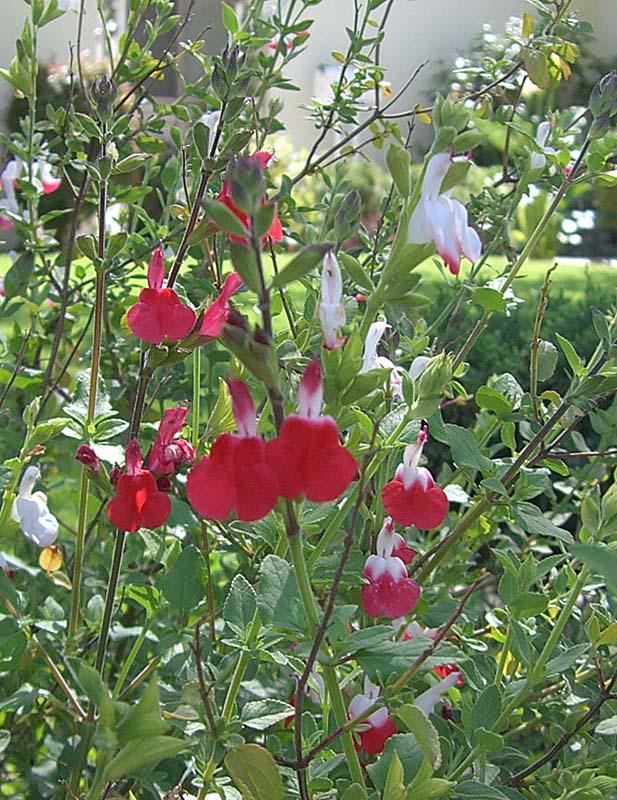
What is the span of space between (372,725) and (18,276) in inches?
32.5

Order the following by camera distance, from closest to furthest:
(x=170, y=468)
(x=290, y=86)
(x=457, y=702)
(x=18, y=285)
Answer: (x=170, y=468), (x=457, y=702), (x=18, y=285), (x=290, y=86)

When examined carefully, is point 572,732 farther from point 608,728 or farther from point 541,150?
point 541,150

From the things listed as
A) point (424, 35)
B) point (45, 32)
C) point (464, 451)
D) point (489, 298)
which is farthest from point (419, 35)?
point (464, 451)

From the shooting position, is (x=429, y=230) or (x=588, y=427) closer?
(x=429, y=230)

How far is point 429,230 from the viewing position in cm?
70

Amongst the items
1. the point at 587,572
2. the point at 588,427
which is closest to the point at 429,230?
the point at 587,572

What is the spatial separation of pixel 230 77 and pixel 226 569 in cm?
81

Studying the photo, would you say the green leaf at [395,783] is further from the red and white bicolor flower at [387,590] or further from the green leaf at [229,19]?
the green leaf at [229,19]

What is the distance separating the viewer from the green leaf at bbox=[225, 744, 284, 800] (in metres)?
0.70

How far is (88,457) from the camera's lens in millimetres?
877

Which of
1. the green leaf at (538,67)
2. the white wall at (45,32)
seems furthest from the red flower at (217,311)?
the white wall at (45,32)

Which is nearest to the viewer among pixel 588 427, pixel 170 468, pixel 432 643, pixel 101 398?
pixel 432 643

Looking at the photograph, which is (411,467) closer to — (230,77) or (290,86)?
(230,77)

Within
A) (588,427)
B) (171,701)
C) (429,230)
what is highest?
(429,230)
